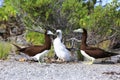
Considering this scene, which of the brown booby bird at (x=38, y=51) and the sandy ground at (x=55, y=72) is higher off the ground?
the brown booby bird at (x=38, y=51)

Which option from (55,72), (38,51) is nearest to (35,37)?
(38,51)

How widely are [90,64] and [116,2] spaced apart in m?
2.99

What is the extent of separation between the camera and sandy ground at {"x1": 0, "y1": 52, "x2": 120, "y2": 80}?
10366 mm

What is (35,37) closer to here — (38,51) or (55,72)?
(38,51)

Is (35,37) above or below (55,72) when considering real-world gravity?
above

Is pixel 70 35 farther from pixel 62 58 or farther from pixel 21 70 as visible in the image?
pixel 21 70

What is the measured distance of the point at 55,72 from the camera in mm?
11281

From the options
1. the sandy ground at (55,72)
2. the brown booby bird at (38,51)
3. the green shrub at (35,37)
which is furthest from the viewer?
the green shrub at (35,37)

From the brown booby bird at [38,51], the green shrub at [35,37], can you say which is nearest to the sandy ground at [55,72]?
the brown booby bird at [38,51]

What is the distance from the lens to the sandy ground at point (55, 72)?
1037 centimetres

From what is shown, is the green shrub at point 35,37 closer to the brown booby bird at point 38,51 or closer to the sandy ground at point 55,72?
the brown booby bird at point 38,51

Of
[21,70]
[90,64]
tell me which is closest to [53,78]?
[21,70]

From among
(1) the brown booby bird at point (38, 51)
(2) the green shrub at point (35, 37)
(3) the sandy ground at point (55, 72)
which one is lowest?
(3) the sandy ground at point (55, 72)

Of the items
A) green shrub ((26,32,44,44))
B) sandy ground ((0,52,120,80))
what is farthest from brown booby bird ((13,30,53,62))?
green shrub ((26,32,44,44))
